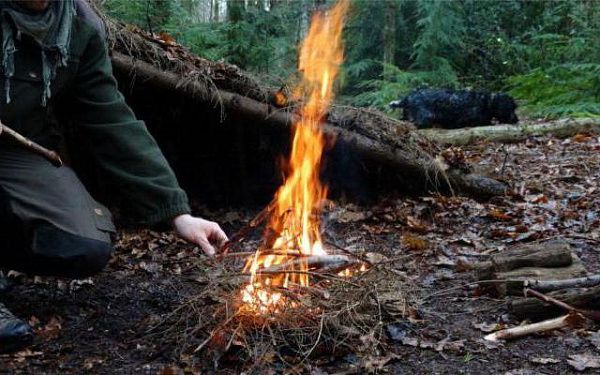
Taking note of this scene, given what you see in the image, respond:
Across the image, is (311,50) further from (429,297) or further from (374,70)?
(374,70)

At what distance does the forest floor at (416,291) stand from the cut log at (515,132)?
7.21ft

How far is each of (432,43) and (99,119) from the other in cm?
1235

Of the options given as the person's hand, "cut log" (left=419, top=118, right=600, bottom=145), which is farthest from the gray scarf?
"cut log" (left=419, top=118, right=600, bottom=145)

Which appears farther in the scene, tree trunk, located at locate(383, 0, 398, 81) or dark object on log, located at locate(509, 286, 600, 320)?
tree trunk, located at locate(383, 0, 398, 81)

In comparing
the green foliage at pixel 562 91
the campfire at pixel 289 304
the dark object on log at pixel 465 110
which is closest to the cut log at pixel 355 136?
the campfire at pixel 289 304

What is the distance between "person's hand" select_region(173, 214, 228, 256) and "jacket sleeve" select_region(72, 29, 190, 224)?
4.6 inches

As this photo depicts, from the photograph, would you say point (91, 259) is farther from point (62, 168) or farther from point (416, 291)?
point (416, 291)

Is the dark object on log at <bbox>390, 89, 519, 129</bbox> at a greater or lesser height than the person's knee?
greater

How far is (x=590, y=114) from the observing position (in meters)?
9.63

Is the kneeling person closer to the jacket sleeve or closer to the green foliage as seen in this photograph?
the jacket sleeve

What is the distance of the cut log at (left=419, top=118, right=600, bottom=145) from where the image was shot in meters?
8.73

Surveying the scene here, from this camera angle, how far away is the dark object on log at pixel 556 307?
2864 millimetres

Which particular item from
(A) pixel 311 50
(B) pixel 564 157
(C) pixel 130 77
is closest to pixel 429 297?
(A) pixel 311 50

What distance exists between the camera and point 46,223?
9.05 ft
